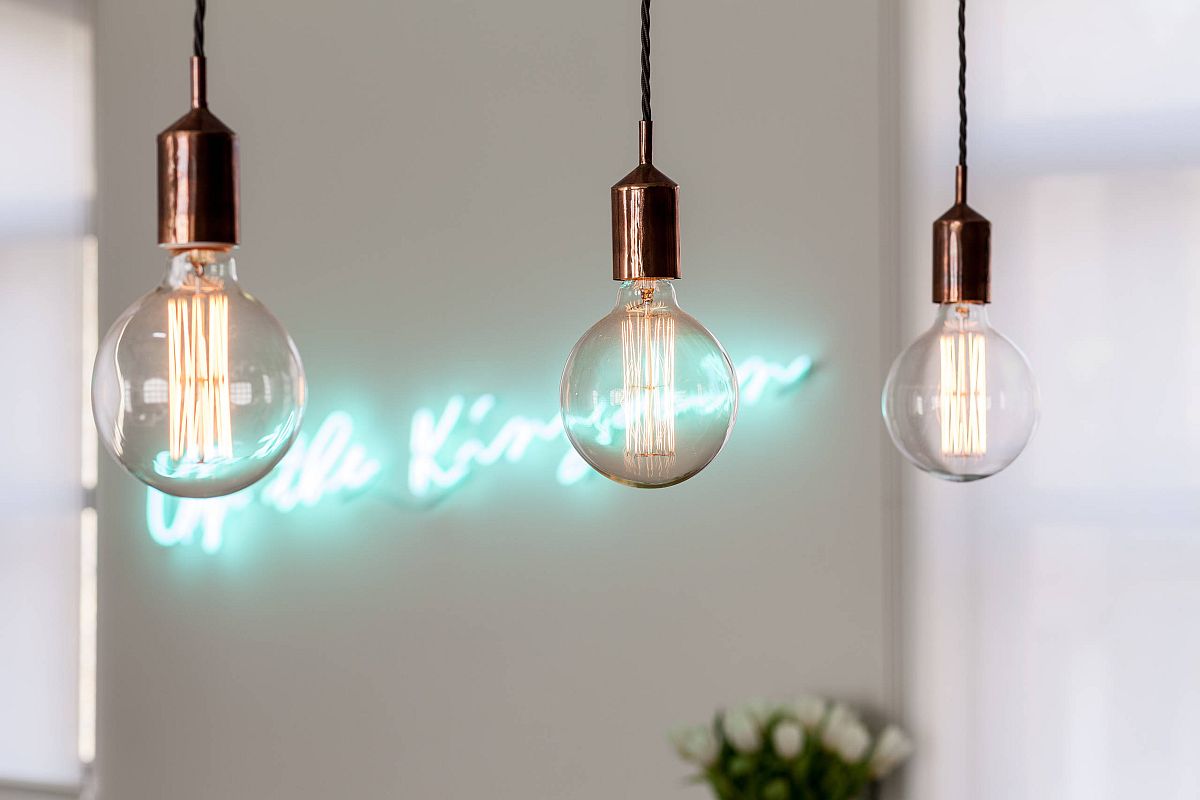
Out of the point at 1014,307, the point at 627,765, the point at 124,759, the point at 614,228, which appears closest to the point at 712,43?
the point at 1014,307

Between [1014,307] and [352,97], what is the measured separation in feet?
5.47

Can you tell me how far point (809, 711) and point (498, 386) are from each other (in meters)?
1.03

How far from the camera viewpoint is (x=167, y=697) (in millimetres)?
3260

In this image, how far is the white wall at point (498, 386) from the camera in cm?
269

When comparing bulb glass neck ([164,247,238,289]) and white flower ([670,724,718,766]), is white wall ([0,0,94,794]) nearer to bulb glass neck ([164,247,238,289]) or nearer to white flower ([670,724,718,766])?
white flower ([670,724,718,766])

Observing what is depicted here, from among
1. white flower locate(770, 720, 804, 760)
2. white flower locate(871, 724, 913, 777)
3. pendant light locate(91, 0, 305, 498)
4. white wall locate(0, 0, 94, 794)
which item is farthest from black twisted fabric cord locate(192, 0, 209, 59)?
white wall locate(0, 0, 94, 794)

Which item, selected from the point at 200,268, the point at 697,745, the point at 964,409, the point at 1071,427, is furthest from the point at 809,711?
the point at 200,268

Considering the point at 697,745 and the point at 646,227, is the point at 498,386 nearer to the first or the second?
the point at 697,745

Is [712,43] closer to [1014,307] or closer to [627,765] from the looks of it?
[1014,307]

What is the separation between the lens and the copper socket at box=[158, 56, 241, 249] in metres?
0.84

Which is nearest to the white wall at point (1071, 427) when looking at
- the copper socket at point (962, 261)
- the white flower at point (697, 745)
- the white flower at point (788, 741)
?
the white flower at point (788, 741)

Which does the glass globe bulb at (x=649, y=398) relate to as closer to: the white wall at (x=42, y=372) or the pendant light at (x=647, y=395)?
the pendant light at (x=647, y=395)

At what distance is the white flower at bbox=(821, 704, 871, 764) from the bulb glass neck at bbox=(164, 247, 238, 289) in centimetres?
195

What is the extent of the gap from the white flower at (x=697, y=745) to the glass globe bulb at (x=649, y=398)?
5.74 ft
